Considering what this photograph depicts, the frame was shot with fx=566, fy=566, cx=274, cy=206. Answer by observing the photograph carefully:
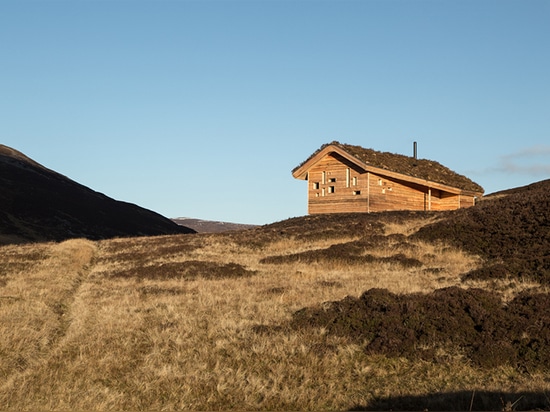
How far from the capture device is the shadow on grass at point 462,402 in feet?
27.1

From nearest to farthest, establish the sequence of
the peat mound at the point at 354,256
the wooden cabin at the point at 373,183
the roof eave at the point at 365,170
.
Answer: the peat mound at the point at 354,256 < the roof eave at the point at 365,170 < the wooden cabin at the point at 373,183

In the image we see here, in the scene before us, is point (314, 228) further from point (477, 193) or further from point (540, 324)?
point (540, 324)

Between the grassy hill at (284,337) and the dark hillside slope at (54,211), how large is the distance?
43.6 metres

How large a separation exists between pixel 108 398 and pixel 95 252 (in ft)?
99.9

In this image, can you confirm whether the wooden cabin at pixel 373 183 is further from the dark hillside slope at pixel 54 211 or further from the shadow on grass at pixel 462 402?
the shadow on grass at pixel 462 402

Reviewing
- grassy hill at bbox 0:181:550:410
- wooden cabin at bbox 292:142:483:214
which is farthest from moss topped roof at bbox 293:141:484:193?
grassy hill at bbox 0:181:550:410

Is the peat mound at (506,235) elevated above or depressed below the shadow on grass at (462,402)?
above

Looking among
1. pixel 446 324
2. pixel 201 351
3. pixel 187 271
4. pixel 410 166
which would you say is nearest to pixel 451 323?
pixel 446 324

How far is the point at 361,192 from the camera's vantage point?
149ft

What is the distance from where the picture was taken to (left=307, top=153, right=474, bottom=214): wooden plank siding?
45531 mm

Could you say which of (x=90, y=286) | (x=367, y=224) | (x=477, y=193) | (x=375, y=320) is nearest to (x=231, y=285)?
(x=90, y=286)

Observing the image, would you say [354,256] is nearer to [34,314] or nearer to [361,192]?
[34,314]

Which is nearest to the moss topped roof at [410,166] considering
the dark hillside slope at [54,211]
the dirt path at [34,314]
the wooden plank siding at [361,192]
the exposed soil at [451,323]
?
the wooden plank siding at [361,192]

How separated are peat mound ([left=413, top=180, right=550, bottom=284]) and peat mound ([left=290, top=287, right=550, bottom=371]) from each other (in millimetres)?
6023
